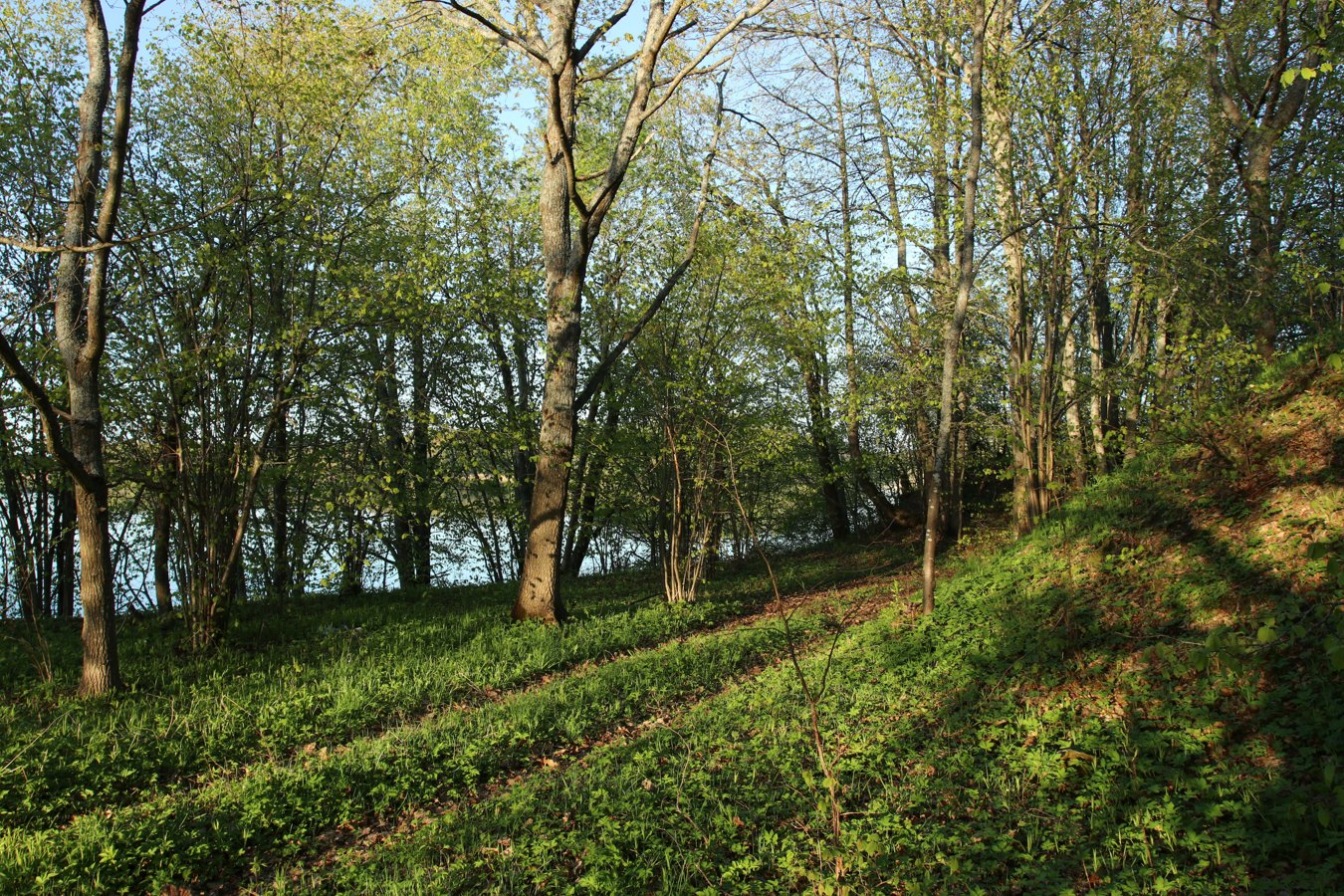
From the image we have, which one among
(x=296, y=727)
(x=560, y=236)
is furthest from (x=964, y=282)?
(x=296, y=727)

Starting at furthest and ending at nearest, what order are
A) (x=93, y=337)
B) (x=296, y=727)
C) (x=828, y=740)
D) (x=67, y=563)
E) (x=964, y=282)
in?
(x=67, y=563)
(x=964, y=282)
(x=93, y=337)
(x=296, y=727)
(x=828, y=740)

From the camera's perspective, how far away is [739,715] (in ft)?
20.0

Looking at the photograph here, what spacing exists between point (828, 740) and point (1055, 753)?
1428mm

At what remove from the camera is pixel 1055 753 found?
475 cm

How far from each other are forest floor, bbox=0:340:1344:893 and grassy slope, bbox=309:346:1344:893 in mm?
22

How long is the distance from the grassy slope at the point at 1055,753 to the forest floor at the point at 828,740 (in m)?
0.02

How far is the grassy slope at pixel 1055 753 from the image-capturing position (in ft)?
11.9

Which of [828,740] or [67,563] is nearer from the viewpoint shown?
[828,740]

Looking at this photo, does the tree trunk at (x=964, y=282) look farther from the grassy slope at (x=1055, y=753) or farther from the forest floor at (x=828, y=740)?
the grassy slope at (x=1055, y=753)

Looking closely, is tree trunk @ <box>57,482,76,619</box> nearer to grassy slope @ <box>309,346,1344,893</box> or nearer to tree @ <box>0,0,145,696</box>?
tree @ <box>0,0,145,696</box>

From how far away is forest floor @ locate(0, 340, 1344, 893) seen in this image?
12.3 feet

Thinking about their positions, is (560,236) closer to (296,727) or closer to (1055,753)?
(296,727)

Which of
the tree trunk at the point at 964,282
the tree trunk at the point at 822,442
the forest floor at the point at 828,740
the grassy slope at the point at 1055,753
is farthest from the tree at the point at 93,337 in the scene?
the tree trunk at the point at 822,442

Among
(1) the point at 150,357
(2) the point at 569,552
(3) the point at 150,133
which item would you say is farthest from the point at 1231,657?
(2) the point at 569,552
